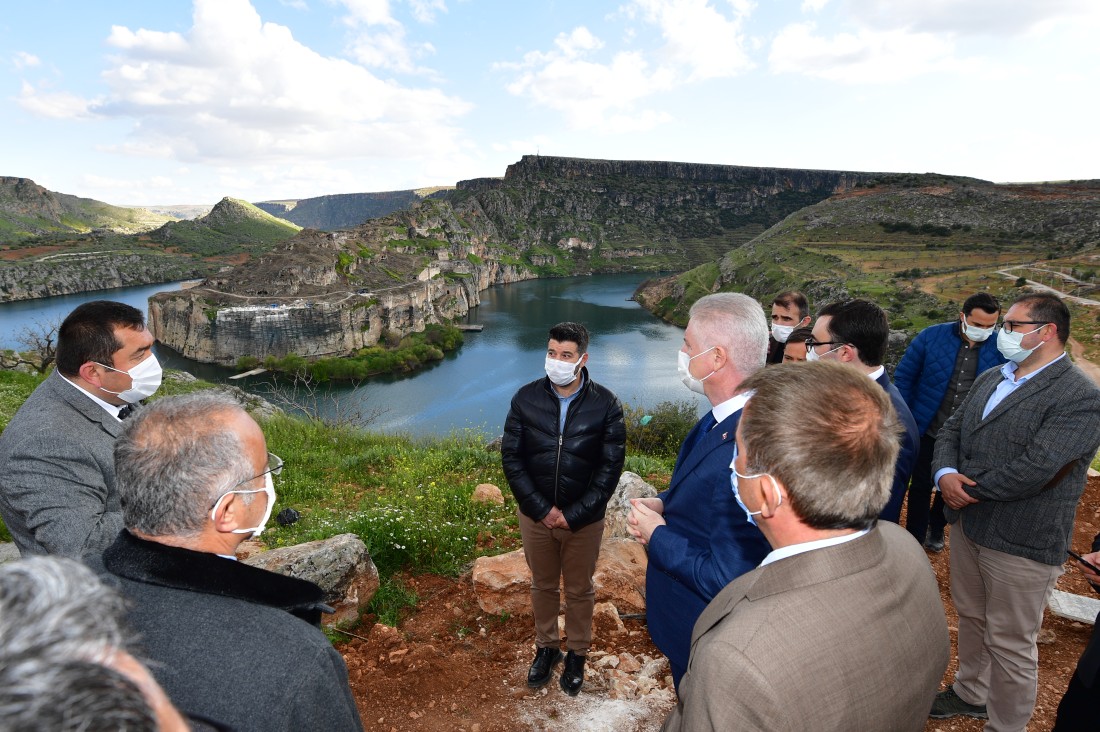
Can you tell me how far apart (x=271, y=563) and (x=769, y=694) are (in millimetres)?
3501

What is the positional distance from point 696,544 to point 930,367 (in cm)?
417

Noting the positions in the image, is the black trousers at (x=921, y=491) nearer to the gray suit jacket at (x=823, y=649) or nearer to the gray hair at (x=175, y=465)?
the gray suit jacket at (x=823, y=649)

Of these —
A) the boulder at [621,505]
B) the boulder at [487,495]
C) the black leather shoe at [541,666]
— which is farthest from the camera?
the boulder at [487,495]

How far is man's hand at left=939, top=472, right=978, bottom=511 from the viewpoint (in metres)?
3.24

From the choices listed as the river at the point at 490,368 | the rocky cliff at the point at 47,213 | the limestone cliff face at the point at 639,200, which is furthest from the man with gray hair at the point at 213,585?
the rocky cliff at the point at 47,213

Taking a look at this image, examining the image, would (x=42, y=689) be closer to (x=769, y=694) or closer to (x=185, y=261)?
(x=769, y=694)

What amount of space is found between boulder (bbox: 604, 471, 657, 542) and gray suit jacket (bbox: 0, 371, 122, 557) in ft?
13.1

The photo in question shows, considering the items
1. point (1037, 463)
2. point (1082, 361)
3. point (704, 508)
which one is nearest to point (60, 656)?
point (704, 508)

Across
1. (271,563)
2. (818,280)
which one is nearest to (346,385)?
(818,280)

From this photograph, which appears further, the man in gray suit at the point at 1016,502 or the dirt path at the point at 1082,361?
the dirt path at the point at 1082,361

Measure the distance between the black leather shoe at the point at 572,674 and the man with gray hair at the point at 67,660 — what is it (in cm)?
312

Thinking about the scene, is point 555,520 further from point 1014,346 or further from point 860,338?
point 1014,346

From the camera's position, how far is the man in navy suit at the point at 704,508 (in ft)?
6.84

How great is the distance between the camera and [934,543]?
555 centimetres
